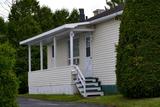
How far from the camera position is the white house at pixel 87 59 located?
26.1 metres

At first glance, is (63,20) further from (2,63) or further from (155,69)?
(2,63)

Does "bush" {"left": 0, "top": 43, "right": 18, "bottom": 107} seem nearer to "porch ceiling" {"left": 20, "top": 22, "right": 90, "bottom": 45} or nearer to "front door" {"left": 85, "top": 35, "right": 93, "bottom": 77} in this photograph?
"porch ceiling" {"left": 20, "top": 22, "right": 90, "bottom": 45}

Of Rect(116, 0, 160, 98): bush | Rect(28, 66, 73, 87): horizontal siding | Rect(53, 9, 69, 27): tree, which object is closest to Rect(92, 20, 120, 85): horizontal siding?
Rect(28, 66, 73, 87): horizontal siding

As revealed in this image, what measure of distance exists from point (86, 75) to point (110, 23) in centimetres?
380

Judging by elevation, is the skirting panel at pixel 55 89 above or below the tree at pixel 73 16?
below

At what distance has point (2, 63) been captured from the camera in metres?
12.0

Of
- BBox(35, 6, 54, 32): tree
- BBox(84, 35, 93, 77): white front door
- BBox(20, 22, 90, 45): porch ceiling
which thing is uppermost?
BBox(35, 6, 54, 32): tree

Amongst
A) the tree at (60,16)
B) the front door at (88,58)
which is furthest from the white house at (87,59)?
the tree at (60,16)

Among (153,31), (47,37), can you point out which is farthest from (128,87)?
(47,37)

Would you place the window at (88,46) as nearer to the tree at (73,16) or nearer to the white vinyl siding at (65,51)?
the white vinyl siding at (65,51)

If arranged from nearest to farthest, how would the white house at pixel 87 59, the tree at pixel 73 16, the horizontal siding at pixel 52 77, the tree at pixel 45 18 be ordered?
the white house at pixel 87 59
the horizontal siding at pixel 52 77
the tree at pixel 45 18
the tree at pixel 73 16

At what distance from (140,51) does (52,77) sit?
11.5 m

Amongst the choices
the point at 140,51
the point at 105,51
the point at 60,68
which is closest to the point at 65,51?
the point at 60,68

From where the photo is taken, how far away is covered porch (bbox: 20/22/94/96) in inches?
1062
